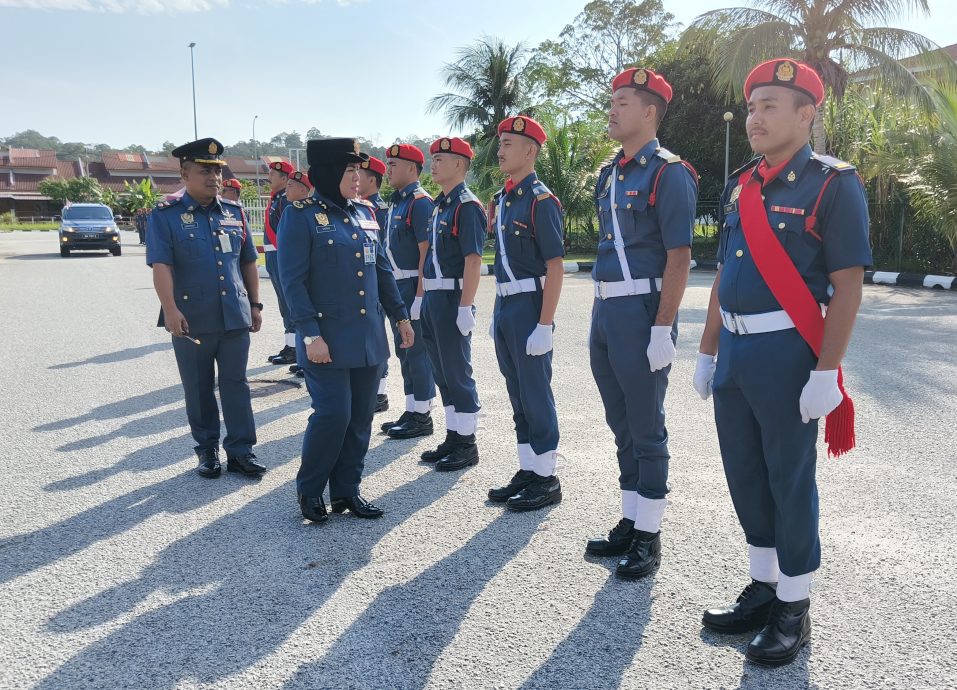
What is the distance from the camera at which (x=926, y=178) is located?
1427 centimetres

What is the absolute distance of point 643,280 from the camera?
10.9ft

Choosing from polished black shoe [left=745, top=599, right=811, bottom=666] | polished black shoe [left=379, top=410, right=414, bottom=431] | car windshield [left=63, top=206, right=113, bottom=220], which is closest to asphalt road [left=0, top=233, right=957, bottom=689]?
polished black shoe [left=745, top=599, right=811, bottom=666]

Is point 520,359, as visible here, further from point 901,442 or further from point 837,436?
point 901,442

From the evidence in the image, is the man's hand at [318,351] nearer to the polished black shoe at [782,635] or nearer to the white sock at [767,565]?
the white sock at [767,565]

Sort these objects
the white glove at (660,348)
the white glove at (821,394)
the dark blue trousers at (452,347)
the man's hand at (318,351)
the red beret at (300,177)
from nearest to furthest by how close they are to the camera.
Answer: the white glove at (821,394) → the white glove at (660,348) → the man's hand at (318,351) → the dark blue trousers at (452,347) → the red beret at (300,177)

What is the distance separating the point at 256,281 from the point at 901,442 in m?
4.45

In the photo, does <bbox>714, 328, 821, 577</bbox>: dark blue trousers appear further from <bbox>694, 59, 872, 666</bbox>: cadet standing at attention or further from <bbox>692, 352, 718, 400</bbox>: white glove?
<bbox>692, 352, 718, 400</bbox>: white glove

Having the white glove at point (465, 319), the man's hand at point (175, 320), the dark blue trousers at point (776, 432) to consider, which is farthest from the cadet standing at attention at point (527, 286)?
the man's hand at point (175, 320)

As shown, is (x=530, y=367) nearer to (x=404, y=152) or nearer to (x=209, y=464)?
(x=209, y=464)

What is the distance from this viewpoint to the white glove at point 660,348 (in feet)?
10.5

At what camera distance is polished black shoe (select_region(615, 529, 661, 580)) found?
10.6ft

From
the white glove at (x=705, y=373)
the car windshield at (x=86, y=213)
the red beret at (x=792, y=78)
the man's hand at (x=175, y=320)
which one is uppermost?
the car windshield at (x=86, y=213)

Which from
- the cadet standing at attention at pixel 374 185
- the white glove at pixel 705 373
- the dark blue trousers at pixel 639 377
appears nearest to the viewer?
the white glove at pixel 705 373

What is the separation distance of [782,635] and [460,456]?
8.14 feet
